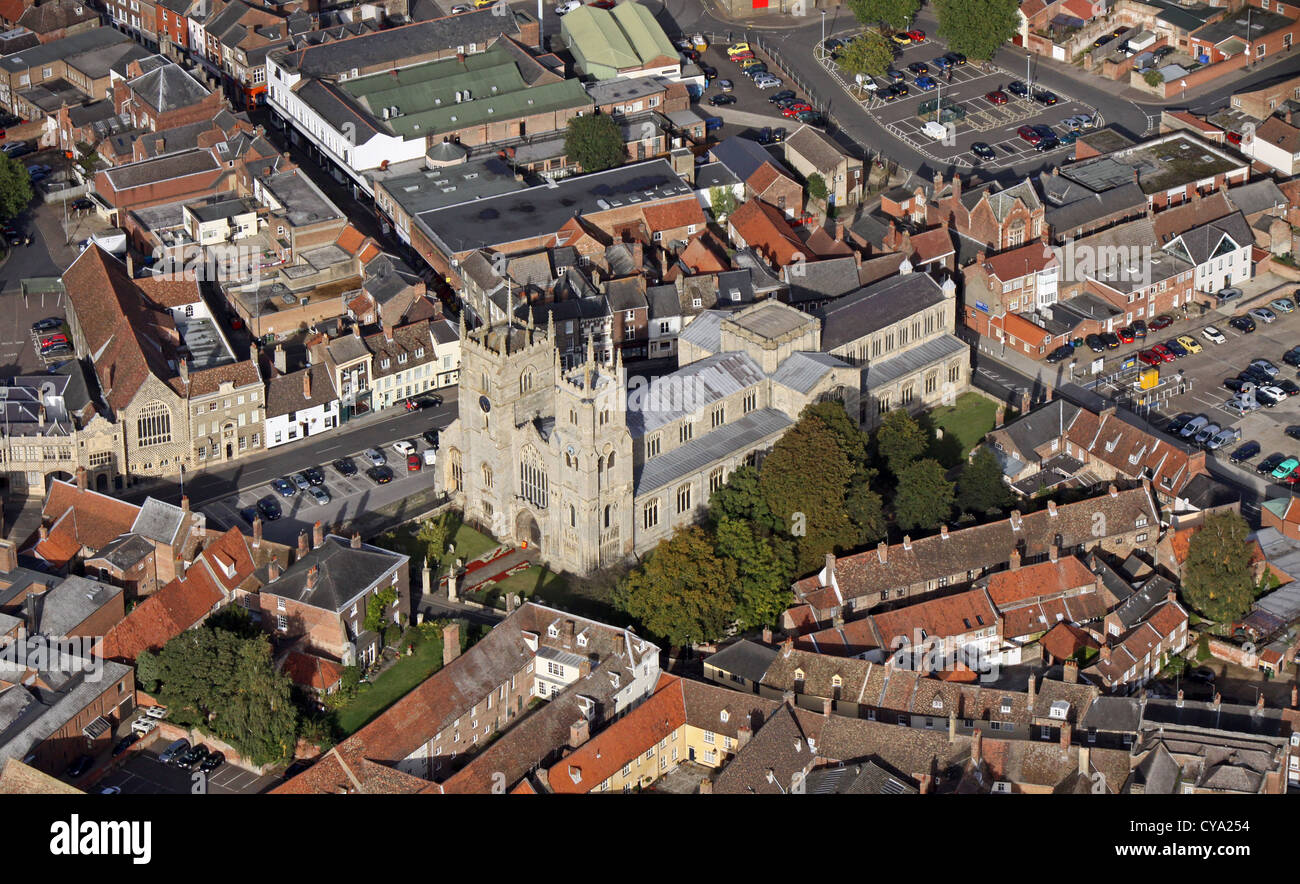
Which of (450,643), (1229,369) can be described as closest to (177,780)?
(450,643)

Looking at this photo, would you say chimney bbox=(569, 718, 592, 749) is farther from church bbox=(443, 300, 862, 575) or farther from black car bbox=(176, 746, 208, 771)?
black car bbox=(176, 746, 208, 771)

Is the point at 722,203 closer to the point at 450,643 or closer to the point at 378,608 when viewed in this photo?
the point at 378,608

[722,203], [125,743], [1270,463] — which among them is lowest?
[125,743]

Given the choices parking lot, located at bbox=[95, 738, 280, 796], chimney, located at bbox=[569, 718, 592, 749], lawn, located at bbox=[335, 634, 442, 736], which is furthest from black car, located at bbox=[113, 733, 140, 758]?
chimney, located at bbox=[569, 718, 592, 749]

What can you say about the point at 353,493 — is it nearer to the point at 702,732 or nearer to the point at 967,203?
the point at 702,732

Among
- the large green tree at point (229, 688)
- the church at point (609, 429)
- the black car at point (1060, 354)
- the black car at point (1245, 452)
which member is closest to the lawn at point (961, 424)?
the church at point (609, 429)

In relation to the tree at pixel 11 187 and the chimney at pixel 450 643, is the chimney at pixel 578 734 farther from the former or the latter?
the tree at pixel 11 187

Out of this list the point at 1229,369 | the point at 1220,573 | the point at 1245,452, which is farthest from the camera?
the point at 1229,369
